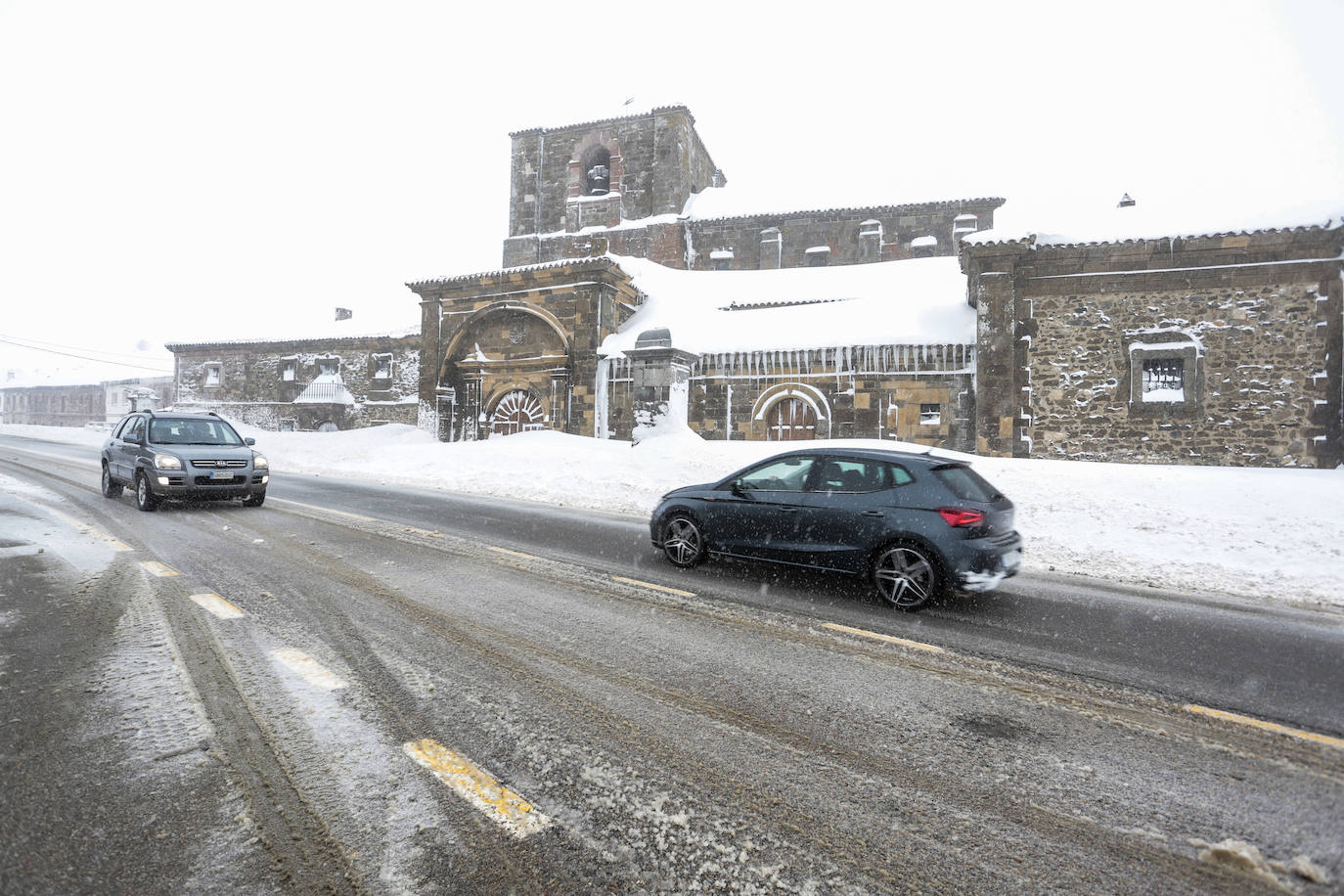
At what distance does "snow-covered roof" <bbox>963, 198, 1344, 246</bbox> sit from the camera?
49.0 feet

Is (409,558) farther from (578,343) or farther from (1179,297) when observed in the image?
(1179,297)

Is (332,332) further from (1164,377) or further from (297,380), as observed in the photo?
(1164,377)

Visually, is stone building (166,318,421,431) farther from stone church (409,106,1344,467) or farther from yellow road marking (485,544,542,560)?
yellow road marking (485,544,542,560)

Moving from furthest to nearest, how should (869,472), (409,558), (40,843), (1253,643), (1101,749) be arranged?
1. (409,558)
2. (869,472)
3. (1253,643)
4. (1101,749)
5. (40,843)

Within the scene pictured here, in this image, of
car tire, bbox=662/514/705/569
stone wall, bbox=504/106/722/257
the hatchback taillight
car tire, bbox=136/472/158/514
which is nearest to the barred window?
the hatchback taillight

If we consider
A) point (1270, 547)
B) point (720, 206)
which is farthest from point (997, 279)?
point (720, 206)

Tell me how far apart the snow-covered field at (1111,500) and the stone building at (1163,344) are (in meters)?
4.42

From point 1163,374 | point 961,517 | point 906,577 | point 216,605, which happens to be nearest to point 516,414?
point 216,605

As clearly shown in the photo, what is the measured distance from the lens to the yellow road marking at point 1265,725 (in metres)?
3.13

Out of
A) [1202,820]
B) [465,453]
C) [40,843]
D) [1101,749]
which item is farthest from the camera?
[465,453]

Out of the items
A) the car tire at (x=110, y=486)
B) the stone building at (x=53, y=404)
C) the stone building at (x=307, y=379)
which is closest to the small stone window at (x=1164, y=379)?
the car tire at (x=110, y=486)

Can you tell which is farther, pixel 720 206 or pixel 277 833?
pixel 720 206

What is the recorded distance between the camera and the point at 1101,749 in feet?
9.86

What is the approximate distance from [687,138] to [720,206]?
372 cm
